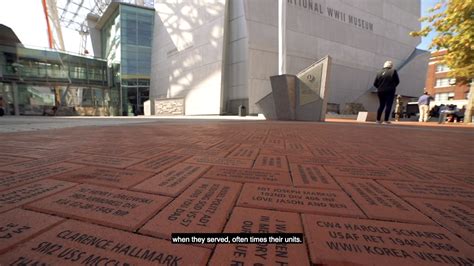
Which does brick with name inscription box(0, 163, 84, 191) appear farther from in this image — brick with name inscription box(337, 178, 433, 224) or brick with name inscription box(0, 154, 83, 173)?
brick with name inscription box(337, 178, 433, 224)

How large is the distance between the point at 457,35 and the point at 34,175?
41.0 ft

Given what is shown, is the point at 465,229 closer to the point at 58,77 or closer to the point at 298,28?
the point at 298,28

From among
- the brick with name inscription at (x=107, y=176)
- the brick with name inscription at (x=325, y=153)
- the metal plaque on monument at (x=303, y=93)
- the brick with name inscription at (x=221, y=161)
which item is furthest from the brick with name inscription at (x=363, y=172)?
the metal plaque on monument at (x=303, y=93)

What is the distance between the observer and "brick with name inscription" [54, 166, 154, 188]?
52.0 inches

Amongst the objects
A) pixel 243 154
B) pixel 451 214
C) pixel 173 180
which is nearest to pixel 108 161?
pixel 173 180


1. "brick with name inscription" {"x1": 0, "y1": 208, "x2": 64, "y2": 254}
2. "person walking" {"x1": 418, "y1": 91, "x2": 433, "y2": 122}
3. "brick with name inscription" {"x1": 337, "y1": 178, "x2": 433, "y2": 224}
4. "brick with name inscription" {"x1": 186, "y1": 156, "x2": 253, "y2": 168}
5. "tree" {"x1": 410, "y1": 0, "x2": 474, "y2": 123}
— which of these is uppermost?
"tree" {"x1": 410, "y1": 0, "x2": 474, "y2": 123}

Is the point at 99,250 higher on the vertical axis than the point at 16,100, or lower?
lower

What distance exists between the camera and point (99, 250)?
0.69 metres

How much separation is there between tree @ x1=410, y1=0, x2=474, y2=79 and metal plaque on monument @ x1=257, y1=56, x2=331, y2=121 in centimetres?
496

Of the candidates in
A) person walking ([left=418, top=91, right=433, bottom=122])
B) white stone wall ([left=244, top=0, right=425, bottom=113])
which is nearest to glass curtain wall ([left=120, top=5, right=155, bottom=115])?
white stone wall ([left=244, top=0, right=425, bottom=113])

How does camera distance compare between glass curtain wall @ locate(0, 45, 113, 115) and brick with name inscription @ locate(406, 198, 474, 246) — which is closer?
brick with name inscription @ locate(406, 198, 474, 246)

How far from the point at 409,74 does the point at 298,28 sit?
630 inches

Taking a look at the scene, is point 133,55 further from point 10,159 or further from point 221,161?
point 221,161

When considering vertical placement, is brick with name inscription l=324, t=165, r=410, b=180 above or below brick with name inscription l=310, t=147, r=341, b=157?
below
